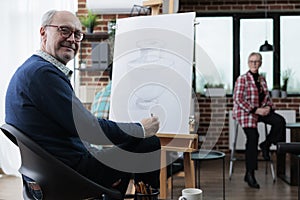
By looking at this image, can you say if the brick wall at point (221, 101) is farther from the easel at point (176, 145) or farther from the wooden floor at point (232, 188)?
the easel at point (176, 145)

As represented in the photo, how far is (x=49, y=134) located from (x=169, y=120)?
1.05 metres

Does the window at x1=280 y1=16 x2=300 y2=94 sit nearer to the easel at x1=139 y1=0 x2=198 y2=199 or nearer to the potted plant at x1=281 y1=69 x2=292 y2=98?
the potted plant at x1=281 y1=69 x2=292 y2=98

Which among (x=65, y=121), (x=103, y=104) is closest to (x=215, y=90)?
(x=103, y=104)

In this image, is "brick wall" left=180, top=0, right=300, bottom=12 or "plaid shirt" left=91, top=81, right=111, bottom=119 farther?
"brick wall" left=180, top=0, right=300, bottom=12

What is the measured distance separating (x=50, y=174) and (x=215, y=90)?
5300 millimetres

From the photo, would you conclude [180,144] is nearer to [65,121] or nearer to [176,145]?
[176,145]

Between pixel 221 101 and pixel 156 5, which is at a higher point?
pixel 156 5

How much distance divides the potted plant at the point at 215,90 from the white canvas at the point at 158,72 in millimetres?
4111

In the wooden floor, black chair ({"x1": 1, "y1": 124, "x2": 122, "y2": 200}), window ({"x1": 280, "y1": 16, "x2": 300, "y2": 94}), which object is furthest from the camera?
window ({"x1": 280, "y1": 16, "x2": 300, "y2": 94})

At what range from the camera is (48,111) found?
198 centimetres

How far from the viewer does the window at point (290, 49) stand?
283 inches

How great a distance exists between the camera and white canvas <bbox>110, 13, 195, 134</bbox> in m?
2.88

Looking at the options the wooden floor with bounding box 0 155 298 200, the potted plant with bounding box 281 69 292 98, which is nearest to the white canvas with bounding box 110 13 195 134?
the wooden floor with bounding box 0 155 298 200

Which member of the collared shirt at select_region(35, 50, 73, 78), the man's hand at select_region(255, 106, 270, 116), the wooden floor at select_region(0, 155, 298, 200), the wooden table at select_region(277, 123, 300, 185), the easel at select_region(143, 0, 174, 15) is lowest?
the wooden floor at select_region(0, 155, 298, 200)
